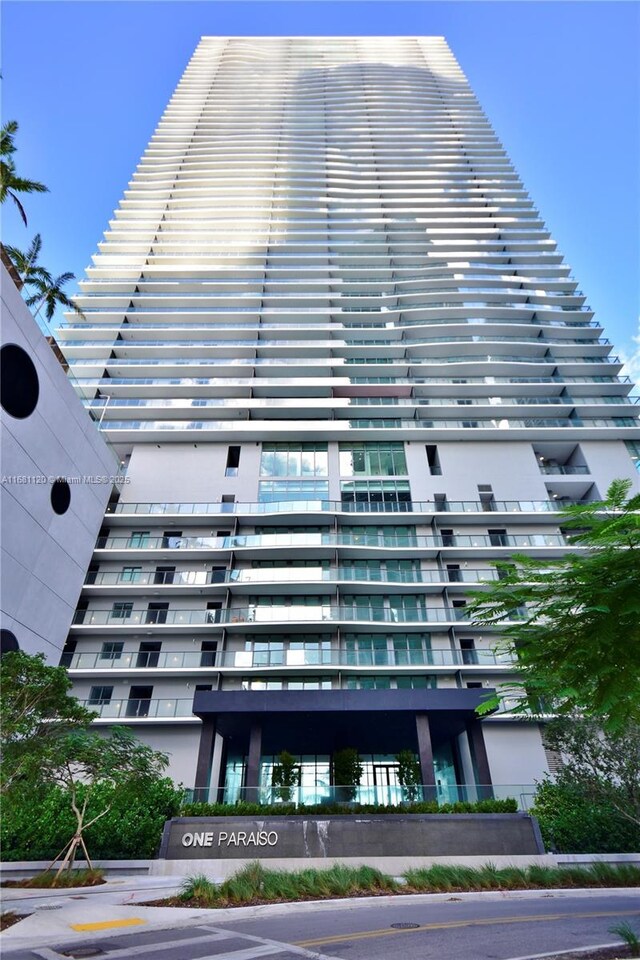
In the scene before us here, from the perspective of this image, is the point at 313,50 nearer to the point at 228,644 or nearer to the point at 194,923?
Result: the point at 228,644

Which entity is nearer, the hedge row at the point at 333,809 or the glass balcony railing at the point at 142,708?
the hedge row at the point at 333,809

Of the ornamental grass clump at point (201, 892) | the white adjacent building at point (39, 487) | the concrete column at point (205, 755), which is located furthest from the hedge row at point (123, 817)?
the white adjacent building at point (39, 487)

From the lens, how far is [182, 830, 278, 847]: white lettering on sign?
18.9m

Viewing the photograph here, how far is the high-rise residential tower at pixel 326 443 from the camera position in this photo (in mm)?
28109

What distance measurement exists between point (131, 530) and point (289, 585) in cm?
1154

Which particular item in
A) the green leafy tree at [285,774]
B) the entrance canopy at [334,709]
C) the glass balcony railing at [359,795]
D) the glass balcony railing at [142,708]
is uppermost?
the glass balcony railing at [142,708]

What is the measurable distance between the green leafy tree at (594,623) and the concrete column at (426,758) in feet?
57.4

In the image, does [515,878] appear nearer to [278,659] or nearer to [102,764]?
[102,764]

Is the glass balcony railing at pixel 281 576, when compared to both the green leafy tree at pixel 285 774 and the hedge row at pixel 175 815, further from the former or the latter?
the hedge row at pixel 175 815

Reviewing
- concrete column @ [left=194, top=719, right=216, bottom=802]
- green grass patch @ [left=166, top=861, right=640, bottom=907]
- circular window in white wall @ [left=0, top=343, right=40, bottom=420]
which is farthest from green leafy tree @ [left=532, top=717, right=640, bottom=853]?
circular window in white wall @ [left=0, top=343, right=40, bottom=420]

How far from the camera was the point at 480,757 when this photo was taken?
2344cm

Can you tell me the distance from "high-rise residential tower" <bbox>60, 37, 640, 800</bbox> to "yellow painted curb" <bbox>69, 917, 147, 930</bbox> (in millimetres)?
11774

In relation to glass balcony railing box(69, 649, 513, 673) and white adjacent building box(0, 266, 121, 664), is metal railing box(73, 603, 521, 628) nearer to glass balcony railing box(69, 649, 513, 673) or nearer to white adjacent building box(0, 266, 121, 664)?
glass balcony railing box(69, 649, 513, 673)

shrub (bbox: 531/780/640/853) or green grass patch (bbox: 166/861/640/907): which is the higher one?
shrub (bbox: 531/780/640/853)
